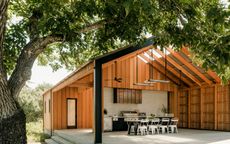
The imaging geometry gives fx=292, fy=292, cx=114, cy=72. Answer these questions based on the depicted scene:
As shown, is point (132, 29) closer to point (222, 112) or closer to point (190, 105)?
point (222, 112)

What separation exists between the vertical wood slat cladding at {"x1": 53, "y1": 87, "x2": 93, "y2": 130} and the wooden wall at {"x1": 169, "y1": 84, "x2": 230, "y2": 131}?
5173 mm

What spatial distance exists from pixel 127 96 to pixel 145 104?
1.71 m

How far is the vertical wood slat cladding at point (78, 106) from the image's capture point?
675 inches

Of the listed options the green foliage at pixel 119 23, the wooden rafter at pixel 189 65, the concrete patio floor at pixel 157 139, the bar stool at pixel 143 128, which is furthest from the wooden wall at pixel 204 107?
the green foliage at pixel 119 23

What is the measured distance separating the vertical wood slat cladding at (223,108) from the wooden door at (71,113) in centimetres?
828

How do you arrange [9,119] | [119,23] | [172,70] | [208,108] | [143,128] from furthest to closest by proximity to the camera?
[172,70] < [208,108] < [143,128] < [119,23] < [9,119]

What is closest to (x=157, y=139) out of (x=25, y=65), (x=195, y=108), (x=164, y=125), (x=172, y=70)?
(x=164, y=125)

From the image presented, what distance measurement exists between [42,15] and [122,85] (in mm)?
9248

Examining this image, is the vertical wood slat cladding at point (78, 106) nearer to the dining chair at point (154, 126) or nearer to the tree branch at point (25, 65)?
the dining chair at point (154, 126)

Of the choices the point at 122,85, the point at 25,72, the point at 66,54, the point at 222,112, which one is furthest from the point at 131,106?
the point at 25,72

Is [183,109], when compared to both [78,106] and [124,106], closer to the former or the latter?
[124,106]

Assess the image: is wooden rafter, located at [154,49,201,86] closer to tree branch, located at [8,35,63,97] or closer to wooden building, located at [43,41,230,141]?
wooden building, located at [43,41,230,141]

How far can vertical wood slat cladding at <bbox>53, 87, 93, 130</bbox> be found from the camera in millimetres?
17141

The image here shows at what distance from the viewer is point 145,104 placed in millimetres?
17297
